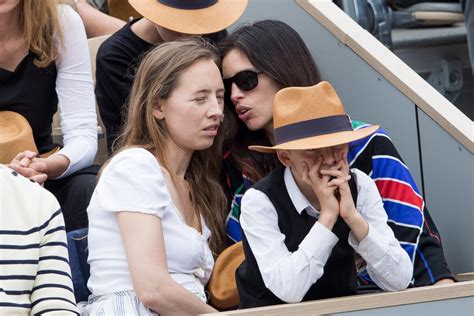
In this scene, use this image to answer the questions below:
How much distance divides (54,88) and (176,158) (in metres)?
0.65

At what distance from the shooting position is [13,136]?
3791 millimetres

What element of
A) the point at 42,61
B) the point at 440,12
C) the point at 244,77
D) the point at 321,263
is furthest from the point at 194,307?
the point at 440,12

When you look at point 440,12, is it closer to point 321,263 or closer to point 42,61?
point 42,61

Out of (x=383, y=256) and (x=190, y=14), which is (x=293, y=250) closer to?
(x=383, y=256)

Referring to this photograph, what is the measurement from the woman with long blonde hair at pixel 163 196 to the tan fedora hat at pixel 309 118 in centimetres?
37

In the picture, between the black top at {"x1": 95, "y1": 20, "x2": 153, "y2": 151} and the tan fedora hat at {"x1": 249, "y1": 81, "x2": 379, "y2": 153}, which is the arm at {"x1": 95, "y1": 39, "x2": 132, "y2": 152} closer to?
the black top at {"x1": 95, "y1": 20, "x2": 153, "y2": 151}

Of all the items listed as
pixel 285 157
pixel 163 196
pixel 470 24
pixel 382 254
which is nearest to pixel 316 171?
pixel 285 157

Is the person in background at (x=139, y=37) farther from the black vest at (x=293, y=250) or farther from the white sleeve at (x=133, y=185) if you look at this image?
the black vest at (x=293, y=250)

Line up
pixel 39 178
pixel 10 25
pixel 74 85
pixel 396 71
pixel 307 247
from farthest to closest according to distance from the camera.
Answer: pixel 396 71 < pixel 74 85 < pixel 10 25 < pixel 39 178 < pixel 307 247

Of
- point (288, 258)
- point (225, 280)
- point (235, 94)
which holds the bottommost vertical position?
point (225, 280)

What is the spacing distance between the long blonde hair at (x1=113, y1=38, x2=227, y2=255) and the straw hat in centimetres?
9

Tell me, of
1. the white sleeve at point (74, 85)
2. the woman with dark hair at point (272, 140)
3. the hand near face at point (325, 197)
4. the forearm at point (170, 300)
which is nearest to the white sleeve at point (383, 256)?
the hand near face at point (325, 197)

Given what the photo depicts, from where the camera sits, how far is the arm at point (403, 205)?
367cm

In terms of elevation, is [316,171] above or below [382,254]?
above
